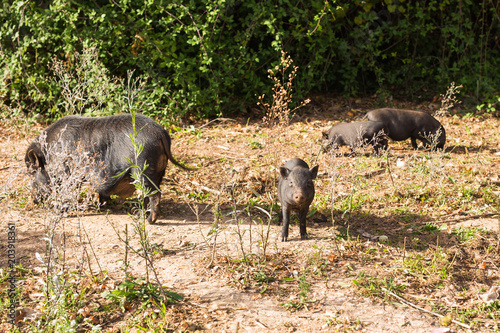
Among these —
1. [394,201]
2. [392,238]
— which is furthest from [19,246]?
[394,201]

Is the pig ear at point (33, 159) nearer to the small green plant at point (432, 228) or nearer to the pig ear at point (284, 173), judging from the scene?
the pig ear at point (284, 173)

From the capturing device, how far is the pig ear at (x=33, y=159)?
18.5ft

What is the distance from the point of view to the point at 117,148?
212 inches

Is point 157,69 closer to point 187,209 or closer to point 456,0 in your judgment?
point 187,209

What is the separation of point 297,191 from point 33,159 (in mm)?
3146

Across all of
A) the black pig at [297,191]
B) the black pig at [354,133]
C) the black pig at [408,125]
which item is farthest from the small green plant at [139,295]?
the black pig at [408,125]

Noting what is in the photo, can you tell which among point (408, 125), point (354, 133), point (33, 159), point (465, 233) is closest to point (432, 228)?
point (465, 233)

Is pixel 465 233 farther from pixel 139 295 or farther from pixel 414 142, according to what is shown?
pixel 139 295

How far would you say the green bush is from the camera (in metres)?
8.60

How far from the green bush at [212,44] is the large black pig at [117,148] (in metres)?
2.92

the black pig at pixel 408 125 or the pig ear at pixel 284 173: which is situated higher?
the black pig at pixel 408 125

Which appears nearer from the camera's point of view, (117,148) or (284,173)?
(284,173)

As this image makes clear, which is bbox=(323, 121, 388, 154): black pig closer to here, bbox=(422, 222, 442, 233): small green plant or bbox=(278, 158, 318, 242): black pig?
bbox=(422, 222, 442, 233): small green plant

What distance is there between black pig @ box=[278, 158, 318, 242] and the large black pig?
137 centimetres
